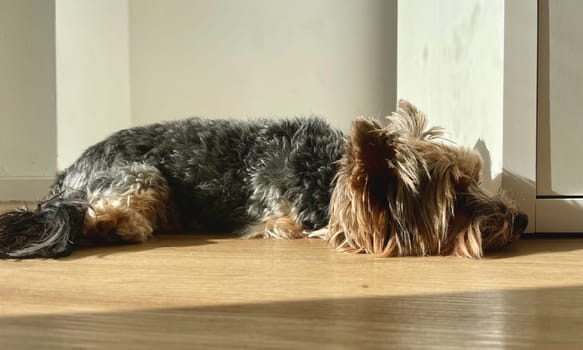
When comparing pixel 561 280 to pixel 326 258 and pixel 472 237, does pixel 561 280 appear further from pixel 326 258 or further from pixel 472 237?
pixel 326 258

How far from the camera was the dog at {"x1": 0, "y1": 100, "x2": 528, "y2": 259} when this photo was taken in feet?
5.61

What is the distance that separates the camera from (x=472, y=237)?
169 centimetres

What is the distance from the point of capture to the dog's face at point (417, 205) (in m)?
1.68

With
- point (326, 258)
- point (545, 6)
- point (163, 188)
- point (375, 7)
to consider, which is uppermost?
point (375, 7)

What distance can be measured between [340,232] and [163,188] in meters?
0.65

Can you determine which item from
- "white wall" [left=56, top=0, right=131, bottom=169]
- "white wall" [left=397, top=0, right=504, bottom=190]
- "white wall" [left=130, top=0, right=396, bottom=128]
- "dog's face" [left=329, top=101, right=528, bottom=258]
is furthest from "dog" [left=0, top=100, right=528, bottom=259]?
"white wall" [left=56, top=0, right=131, bottom=169]

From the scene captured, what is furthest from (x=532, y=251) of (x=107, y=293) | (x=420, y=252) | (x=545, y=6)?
(x=107, y=293)

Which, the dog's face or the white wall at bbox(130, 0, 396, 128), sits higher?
the white wall at bbox(130, 0, 396, 128)

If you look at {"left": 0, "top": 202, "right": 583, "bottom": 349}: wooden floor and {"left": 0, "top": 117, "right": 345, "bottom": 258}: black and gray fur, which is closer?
{"left": 0, "top": 202, "right": 583, "bottom": 349}: wooden floor

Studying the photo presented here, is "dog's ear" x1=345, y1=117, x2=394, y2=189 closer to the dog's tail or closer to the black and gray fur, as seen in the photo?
the black and gray fur

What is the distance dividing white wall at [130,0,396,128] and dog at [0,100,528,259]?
1.13m

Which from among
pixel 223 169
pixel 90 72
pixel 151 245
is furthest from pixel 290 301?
pixel 90 72

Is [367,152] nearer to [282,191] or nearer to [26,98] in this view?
[282,191]

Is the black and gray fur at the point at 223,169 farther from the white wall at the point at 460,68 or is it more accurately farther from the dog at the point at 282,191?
the white wall at the point at 460,68
